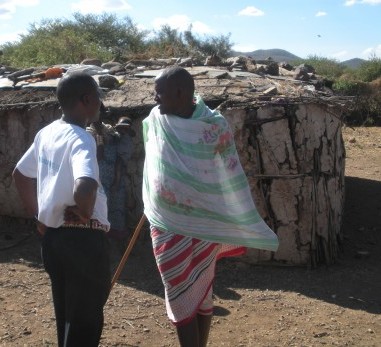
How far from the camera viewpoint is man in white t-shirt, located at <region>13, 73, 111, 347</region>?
2.49 meters

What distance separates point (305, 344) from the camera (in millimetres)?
4000

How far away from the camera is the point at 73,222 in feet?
8.31

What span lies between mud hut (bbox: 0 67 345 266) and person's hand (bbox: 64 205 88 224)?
113 inches

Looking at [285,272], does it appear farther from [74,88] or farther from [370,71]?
[370,71]

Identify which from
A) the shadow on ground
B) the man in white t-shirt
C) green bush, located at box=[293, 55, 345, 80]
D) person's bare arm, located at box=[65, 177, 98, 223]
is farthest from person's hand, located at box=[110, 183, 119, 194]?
green bush, located at box=[293, 55, 345, 80]

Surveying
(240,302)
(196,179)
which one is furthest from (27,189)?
(240,302)

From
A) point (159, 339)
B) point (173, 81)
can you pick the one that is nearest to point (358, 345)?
point (159, 339)

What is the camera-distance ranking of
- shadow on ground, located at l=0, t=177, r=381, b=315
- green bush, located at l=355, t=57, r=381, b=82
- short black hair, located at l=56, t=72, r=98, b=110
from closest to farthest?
short black hair, located at l=56, t=72, r=98, b=110, shadow on ground, located at l=0, t=177, r=381, b=315, green bush, located at l=355, t=57, r=381, b=82

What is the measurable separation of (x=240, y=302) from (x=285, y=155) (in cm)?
130

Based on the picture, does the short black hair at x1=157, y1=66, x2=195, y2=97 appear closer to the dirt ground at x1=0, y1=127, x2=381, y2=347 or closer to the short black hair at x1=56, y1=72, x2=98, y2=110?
the short black hair at x1=56, y1=72, x2=98, y2=110

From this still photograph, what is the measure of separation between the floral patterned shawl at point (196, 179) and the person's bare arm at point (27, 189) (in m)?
0.53

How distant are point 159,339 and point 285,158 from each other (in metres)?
1.95

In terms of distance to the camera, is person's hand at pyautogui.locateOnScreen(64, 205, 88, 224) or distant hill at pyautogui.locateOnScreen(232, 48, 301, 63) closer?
person's hand at pyautogui.locateOnScreen(64, 205, 88, 224)

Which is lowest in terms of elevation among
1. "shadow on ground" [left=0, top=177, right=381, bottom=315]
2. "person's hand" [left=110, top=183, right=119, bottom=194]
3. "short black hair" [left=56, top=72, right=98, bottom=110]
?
"shadow on ground" [left=0, top=177, right=381, bottom=315]
